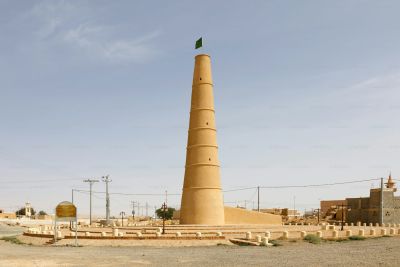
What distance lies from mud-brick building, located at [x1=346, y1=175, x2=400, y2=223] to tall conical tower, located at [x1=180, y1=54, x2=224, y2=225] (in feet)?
83.8

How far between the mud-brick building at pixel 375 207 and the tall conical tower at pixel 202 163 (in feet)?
83.8

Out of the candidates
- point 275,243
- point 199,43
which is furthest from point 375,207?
point 275,243

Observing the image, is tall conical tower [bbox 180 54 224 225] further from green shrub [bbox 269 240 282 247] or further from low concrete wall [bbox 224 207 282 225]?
green shrub [bbox 269 240 282 247]

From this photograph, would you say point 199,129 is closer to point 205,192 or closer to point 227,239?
point 205,192

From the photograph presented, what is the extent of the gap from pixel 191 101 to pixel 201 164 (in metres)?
5.20

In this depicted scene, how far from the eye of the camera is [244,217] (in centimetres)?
4122

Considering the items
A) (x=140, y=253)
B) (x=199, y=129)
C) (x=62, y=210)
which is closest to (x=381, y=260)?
(x=140, y=253)

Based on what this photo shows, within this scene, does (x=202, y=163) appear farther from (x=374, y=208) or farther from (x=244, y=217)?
(x=374, y=208)

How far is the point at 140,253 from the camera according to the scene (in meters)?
20.3

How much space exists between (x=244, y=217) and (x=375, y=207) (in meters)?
21.8

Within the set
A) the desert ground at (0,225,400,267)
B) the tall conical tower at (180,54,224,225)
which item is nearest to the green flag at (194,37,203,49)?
the tall conical tower at (180,54,224,225)

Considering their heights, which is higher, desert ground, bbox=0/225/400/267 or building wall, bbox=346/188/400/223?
desert ground, bbox=0/225/400/267

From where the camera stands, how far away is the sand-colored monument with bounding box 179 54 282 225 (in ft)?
113

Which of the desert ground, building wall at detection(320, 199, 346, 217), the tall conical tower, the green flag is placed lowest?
building wall at detection(320, 199, 346, 217)
